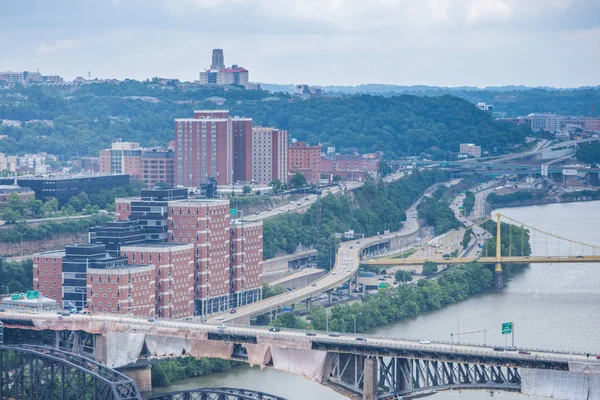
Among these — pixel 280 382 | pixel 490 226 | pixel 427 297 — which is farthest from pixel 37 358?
pixel 490 226

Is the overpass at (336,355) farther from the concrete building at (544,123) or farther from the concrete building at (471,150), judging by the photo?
the concrete building at (544,123)

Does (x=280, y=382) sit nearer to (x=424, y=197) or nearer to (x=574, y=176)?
(x=424, y=197)

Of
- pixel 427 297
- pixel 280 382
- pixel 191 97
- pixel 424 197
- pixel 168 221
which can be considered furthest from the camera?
pixel 191 97

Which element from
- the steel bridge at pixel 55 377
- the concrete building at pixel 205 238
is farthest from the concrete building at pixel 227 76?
the steel bridge at pixel 55 377

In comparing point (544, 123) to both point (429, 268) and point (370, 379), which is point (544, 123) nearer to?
point (429, 268)

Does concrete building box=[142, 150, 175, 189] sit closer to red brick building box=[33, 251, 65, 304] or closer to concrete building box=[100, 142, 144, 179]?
concrete building box=[100, 142, 144, 179]

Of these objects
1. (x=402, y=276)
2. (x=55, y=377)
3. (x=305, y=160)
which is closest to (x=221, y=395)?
(x=55, y=377)
